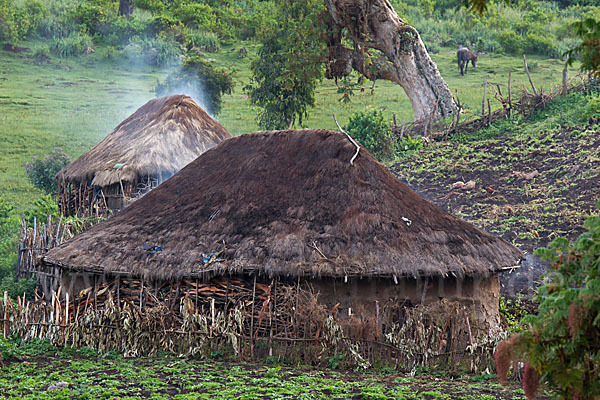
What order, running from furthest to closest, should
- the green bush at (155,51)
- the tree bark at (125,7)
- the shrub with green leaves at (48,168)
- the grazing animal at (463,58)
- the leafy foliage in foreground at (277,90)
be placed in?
the tree bark at (125,7), the green bush at (155,51), the grazing animal at (463,58), the shrub with green leaves at (48,168), the leafy foliage in foreground at (277,90)

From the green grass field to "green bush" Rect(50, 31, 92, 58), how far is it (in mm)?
486

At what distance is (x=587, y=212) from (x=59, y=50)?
121 ft

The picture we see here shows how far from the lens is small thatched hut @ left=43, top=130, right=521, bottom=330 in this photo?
988 centimetres

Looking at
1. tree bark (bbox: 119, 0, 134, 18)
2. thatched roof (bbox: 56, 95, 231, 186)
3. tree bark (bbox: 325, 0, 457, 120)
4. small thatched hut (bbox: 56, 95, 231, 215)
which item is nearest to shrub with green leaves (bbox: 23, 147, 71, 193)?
small thatched hut (bbox: 56, 95, 231, 215)

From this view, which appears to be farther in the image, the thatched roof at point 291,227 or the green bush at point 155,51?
the green bush at point 155,51

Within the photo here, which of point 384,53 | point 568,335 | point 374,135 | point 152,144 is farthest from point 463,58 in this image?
point 568,335

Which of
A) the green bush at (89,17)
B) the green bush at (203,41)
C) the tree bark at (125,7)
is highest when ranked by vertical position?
the tree bark at (125,7)

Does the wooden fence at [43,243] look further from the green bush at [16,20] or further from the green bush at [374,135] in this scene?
the green bush at [16,20]

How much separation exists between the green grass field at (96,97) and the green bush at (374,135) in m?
7.15

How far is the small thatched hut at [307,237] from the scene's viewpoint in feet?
32.4

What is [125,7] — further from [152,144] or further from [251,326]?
[251,326]

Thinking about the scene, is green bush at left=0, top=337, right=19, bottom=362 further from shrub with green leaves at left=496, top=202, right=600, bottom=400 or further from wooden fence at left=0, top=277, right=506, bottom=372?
shrub with green leaves at left=496, top=202, right=600, bottom=400

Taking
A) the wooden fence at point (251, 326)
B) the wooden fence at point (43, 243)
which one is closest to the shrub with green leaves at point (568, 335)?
the wooden fence at point (251, 326)

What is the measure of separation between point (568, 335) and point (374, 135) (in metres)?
18.2
